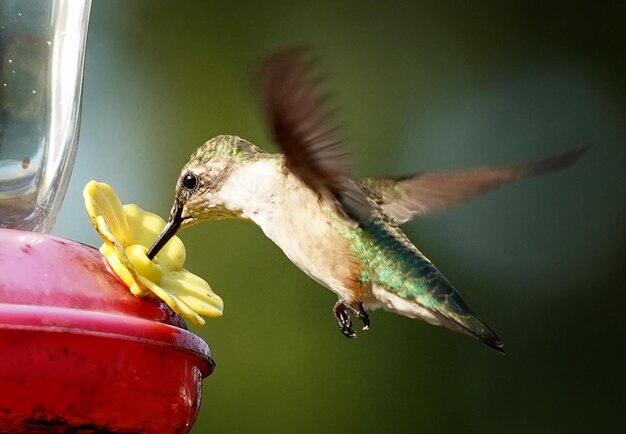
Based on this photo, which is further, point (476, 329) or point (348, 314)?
point (348, 314)

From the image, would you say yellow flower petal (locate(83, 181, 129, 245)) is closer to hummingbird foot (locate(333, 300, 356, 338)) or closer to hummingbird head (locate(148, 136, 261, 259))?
hummingbird head (locate(148, 136, 261, 259))

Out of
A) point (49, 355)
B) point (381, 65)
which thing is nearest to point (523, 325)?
point (381, 65)

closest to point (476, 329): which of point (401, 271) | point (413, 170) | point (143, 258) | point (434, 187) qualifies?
point (401, 271)

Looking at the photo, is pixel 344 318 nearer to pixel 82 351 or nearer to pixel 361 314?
pixel 361 314

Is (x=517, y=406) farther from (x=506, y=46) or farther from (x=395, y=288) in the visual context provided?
(x=395, y=288)

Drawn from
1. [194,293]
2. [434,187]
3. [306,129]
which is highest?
[306,129]

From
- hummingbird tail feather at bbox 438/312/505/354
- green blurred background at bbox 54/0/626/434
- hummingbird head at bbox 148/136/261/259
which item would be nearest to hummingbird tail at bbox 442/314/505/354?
hummingbird tail feather at bbox 438/312/505/354
